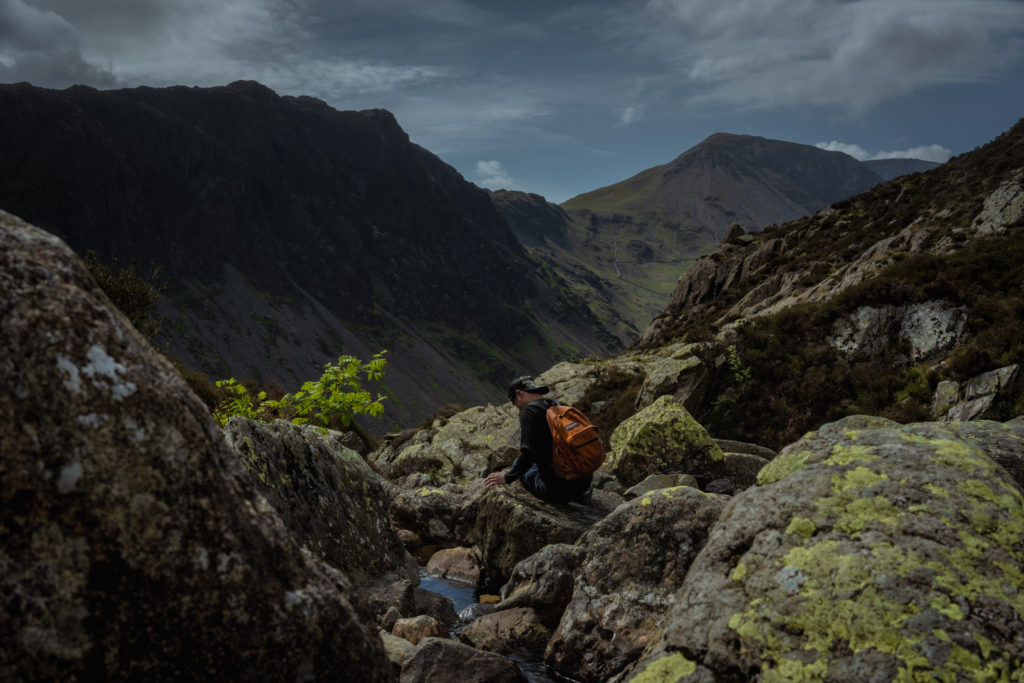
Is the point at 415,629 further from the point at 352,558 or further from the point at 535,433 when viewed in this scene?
the point at 535,433

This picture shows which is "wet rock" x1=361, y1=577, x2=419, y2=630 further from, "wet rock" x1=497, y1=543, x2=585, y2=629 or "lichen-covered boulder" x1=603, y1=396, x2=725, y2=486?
"lichen-covered boulder" x1=603, y1=396, x2=725, y2=486

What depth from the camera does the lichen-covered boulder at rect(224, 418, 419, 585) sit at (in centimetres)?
723

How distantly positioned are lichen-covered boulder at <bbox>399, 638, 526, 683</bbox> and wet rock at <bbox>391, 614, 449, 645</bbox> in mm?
793

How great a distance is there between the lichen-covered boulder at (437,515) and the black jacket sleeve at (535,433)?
3.75 meters

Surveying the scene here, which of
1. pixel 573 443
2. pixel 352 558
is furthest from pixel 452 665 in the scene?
pixel 573 443

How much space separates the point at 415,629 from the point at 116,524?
4834 millimetres

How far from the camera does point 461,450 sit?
84.6 feet

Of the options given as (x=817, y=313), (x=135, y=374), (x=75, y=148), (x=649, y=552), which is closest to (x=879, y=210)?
(x=817, y=313)

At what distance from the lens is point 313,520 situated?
7.51 meters

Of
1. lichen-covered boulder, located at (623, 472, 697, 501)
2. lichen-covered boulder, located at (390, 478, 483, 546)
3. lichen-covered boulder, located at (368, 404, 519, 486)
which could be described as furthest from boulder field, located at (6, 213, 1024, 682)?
lichen-covered boulder, located at (368, 404, 519, 486)

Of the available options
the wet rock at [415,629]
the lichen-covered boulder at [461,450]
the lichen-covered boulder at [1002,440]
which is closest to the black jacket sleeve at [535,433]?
the wet rock at [415,629]

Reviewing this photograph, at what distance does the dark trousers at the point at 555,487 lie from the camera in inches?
406

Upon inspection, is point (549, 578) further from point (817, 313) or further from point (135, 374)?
point (817, 313)

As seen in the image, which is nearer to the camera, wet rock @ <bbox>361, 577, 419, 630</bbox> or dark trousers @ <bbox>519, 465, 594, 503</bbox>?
wet rock @ <bbox>361, 577, 419, 630</bbox>
